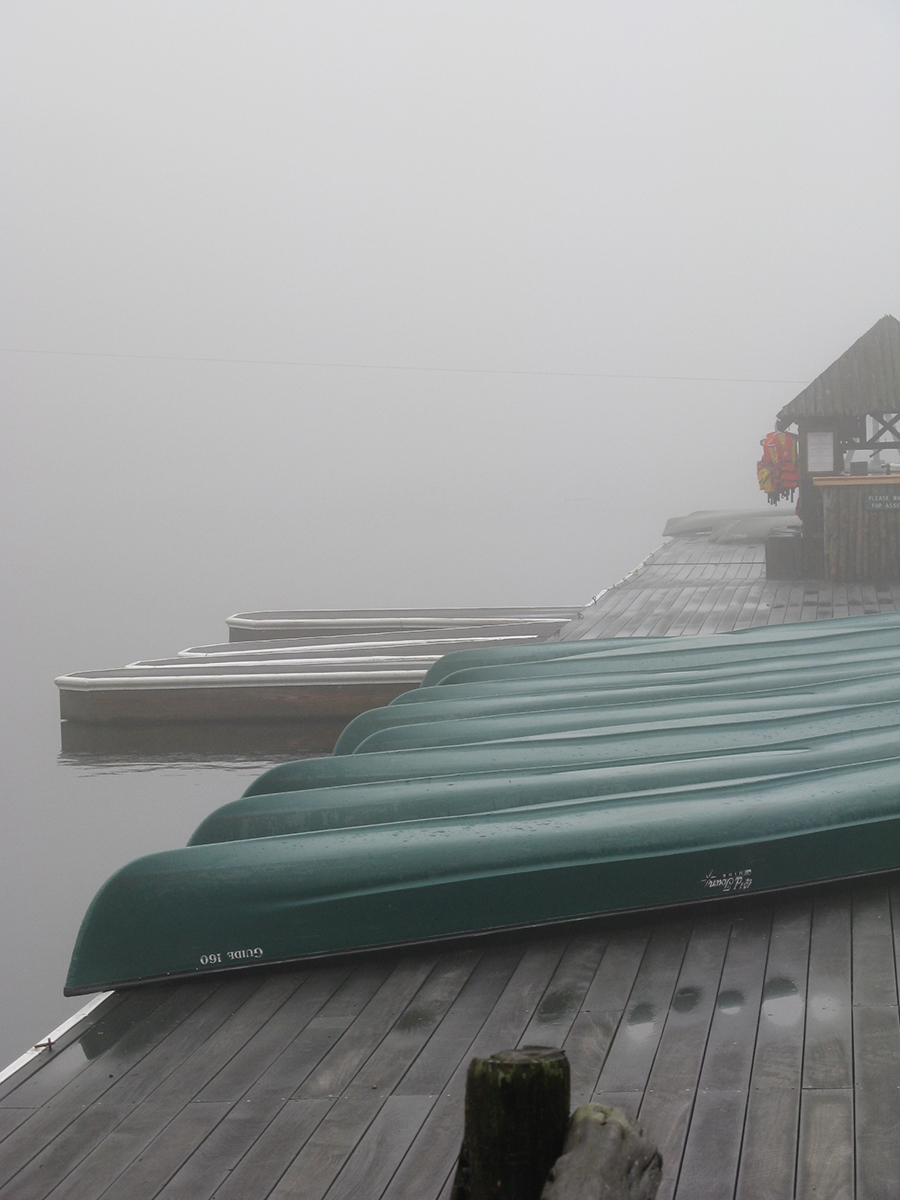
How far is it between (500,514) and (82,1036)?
9332 centimetres

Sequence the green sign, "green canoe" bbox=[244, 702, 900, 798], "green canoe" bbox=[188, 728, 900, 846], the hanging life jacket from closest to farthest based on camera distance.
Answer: "green canoe" bbox=[188, 728, 900, 846], "green canoe" bbox=[244, 702, 900, 798], the green sign, the hanging life jacket

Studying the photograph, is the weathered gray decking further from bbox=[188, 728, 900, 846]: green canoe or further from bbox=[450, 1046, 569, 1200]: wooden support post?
bbox=[188, 728, 900, 846]: green canoe

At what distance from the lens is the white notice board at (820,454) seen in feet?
44.1

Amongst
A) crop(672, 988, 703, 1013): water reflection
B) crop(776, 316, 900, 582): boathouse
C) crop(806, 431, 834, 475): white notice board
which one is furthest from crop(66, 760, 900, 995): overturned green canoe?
crop(806, 431, 834, 475): white notice board

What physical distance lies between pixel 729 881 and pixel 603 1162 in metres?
2.14

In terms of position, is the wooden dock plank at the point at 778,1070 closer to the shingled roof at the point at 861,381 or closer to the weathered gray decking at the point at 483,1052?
the weathered gray decking at the point at 483,1052

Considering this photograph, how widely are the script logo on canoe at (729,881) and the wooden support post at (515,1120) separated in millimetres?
2065

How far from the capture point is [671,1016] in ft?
11.5

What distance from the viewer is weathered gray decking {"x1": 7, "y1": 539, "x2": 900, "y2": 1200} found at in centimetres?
285

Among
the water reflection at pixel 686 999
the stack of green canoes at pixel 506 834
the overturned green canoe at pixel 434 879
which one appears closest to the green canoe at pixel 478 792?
the stack of green canoes at pixel 506 834

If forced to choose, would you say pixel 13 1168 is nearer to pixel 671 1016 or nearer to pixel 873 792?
pixel 671 1016

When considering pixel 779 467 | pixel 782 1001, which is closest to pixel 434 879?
pixel 782 1001

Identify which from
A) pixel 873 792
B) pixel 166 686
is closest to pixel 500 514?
pixel 166 686

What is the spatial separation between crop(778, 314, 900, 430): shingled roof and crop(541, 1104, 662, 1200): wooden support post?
11.9 m
